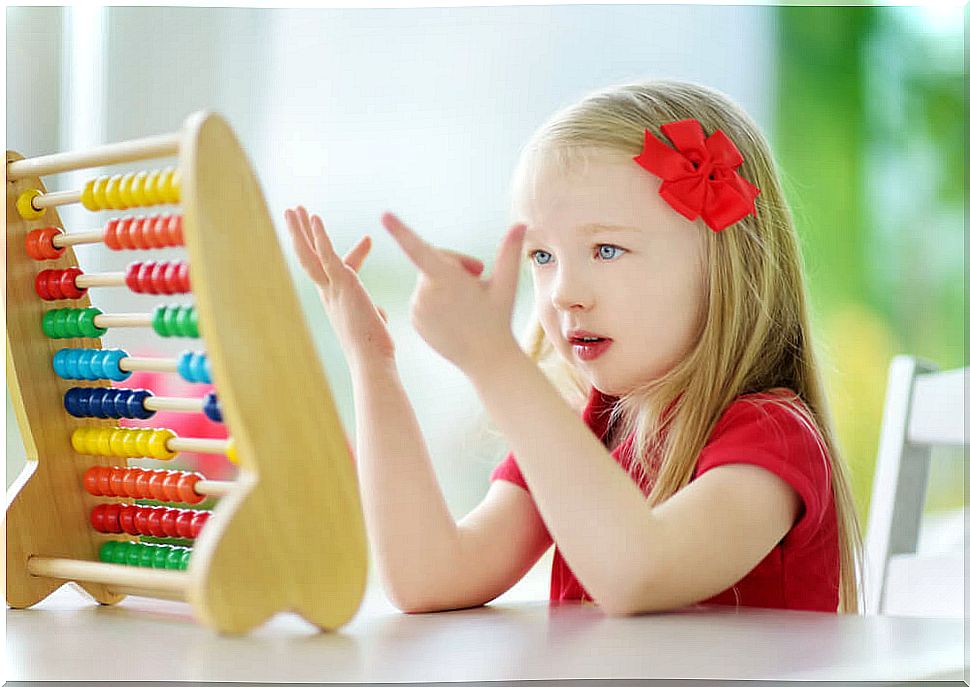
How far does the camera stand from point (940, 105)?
1.07 m

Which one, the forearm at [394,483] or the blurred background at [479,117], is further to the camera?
the blurred background at [479,117]

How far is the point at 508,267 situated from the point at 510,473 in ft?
0.90

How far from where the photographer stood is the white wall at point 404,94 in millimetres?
749

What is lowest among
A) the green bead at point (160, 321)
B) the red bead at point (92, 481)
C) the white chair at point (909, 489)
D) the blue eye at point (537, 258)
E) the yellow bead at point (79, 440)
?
the white chair at point (909, 489)

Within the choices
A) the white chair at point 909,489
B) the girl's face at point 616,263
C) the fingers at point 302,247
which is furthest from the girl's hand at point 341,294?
the white chair at point 909,489

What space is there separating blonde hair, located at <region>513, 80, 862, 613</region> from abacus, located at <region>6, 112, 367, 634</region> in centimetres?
24

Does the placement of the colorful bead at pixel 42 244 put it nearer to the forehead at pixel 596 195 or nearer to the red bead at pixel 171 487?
the red bead at pixel 171 487

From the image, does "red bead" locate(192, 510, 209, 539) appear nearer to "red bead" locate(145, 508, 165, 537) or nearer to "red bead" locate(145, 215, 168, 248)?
"red bead" locate(145, 508, 165, 537)

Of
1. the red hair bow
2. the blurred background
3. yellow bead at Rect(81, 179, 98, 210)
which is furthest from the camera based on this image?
the blurred background

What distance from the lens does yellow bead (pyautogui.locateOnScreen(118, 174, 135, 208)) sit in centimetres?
46

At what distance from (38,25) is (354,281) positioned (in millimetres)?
244

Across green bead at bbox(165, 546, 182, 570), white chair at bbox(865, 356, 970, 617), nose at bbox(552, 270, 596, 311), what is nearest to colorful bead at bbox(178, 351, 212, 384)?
green bead at bbox(165, 546, 182, 570)

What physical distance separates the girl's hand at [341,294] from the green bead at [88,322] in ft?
0.36

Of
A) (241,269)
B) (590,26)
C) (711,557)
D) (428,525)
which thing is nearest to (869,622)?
(711,557)
